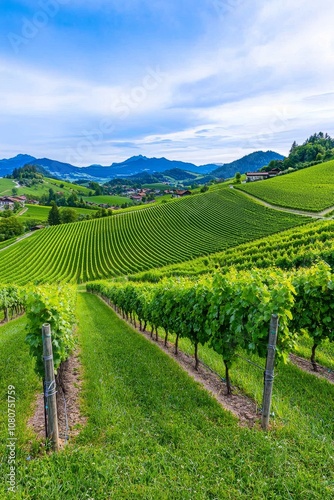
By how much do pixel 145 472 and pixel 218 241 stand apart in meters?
58.5

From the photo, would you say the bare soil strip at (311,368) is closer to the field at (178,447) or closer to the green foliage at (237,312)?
the field at (178,447)

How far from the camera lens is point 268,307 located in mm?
5879

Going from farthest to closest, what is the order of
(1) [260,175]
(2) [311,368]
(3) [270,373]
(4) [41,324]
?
(1) [260,175], (2) [311,368], (4) [41,324], (3) [270,373]

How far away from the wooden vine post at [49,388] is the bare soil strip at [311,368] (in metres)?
6.97

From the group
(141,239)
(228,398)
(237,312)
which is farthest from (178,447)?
(141,239)

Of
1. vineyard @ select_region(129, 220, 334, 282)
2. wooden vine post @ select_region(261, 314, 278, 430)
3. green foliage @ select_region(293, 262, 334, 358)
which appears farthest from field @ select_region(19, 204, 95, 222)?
wooden vine post @ select_region(261, 314, 278, 430)

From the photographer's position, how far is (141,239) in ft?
248

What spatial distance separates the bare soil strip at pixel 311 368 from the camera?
25.9 ft

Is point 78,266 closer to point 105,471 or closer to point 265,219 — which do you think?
point 265,219

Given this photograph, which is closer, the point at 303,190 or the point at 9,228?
the point at 303,190

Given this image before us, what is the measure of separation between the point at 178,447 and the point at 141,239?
235 feet

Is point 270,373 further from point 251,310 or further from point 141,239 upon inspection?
point 141,239

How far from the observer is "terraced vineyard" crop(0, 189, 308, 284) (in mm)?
59375

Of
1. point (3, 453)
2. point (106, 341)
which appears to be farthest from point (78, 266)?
point (3, 453)
